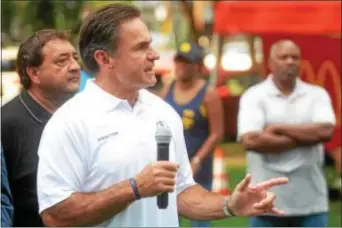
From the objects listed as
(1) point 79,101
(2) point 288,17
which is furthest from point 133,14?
(2) point 288,17

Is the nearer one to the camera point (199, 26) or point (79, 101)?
point (79, 101)

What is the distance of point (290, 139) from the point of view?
7.06m

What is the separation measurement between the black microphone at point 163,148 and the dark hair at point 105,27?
0.48 metres

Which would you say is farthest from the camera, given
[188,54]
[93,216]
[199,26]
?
[199,26]

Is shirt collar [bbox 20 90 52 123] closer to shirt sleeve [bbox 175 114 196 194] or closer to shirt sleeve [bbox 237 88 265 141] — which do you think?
shirt sleeve [bbox 175 114 196 194]

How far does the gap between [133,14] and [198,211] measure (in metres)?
0.85

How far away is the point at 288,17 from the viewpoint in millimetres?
11547

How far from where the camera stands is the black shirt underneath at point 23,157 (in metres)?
5.28

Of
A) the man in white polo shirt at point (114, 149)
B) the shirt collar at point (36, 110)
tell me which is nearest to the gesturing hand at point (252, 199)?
the man in white polo shirt at point (114, 149)

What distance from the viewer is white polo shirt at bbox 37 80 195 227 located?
4039 mm

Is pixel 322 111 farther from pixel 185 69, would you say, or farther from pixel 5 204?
pixel 5 204

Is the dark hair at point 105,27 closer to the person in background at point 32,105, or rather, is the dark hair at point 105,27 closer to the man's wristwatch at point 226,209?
the man's wristwatch at point 226,209

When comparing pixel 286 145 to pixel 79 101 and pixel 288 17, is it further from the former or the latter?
pixel 288 17

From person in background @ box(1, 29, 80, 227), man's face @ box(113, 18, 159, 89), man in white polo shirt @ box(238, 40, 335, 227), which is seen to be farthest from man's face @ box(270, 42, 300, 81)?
man's face @ box(113, 18, 159, 89)
